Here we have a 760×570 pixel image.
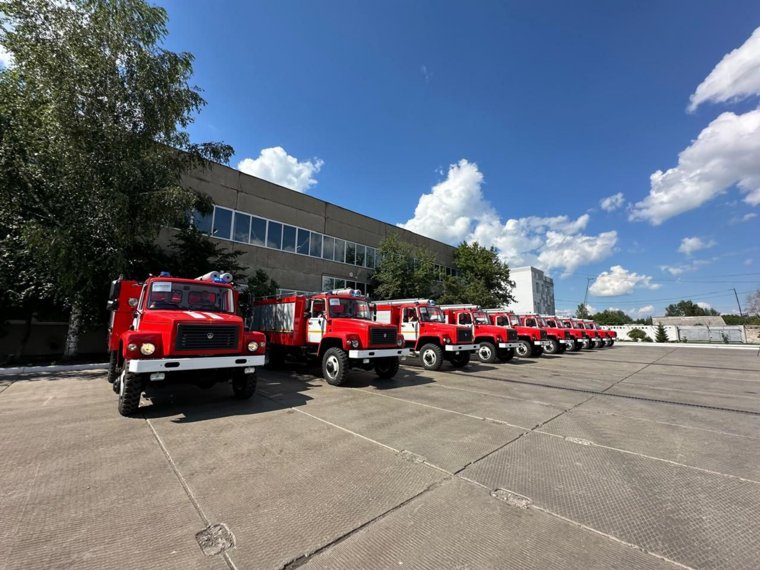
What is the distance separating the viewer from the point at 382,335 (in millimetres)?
9266

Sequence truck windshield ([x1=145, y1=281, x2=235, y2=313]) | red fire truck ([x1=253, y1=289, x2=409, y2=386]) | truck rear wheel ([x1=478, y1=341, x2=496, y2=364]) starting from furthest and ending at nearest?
truck rear wheel ([x1=478, y1=341, x2=496, y2=364]) < red fire truck ([x1=253, y1=289, x2=409, y2=386]) < truck windshield ([x1=145, y1=281, x2=235, y2=313])

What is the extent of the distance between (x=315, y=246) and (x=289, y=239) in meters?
1.95

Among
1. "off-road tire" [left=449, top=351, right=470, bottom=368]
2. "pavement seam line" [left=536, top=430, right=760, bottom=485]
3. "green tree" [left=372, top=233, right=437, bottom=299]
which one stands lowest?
"pavement seam line" [left=536, top=430, right=760, bottom=485]

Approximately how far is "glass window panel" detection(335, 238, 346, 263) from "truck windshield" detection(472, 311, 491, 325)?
1138cm

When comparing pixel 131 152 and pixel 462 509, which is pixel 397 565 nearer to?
pixel 462 509

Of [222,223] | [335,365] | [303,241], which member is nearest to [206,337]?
[335,365]

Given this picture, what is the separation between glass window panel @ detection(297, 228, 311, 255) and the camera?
847 inches

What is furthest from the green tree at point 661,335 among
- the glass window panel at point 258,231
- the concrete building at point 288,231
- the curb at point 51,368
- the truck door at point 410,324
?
the curb at point 51,368

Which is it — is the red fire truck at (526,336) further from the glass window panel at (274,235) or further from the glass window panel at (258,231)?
the glass window panel at (258,231)

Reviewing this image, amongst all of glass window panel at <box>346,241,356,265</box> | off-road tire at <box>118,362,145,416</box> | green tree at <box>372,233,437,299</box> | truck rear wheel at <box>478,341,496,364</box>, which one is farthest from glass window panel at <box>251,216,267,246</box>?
off-road tire at <box>118,362,145,416</box>

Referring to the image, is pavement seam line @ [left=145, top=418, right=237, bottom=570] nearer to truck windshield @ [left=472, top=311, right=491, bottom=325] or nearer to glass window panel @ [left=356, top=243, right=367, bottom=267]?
truck windshield @ [left=472, top=311, right=491, bottom=325]

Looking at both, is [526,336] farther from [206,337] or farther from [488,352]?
[206,337]

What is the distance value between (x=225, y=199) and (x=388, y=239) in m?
11.9

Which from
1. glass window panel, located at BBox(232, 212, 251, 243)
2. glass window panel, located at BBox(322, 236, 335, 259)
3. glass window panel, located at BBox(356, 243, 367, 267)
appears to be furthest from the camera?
glass window panel, located at BBox(356, 243, 367, 267)
